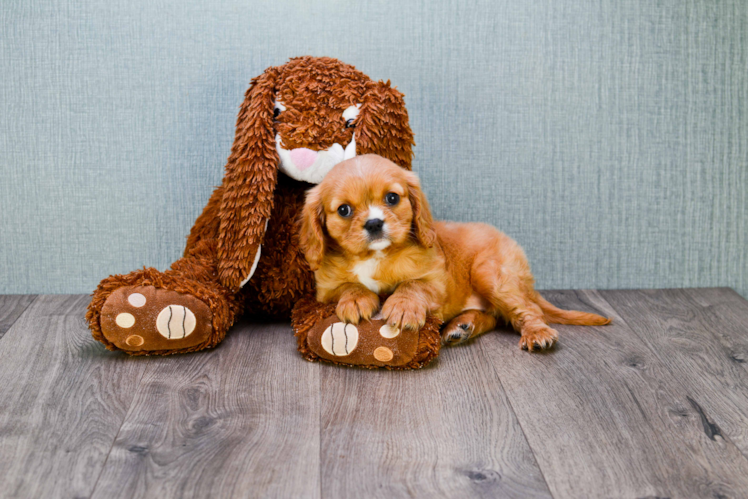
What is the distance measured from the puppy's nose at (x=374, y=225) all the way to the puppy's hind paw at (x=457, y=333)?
1.53 feet

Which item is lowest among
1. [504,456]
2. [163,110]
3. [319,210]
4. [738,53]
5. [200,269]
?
[504,456]

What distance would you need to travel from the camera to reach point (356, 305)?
1.94m

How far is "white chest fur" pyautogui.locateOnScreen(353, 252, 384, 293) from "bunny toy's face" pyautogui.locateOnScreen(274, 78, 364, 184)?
29cm

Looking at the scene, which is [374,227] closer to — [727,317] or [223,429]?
[223,429]

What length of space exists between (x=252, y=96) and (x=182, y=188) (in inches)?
24.1

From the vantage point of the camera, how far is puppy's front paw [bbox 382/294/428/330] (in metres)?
1.89

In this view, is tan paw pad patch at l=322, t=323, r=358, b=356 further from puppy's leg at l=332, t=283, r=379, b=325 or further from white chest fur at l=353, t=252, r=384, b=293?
white chest fur at l=353, t=252, r=384, b=293

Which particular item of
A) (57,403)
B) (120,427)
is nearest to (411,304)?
(120,427)

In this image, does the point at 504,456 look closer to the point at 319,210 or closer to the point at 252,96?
the point at 319,210

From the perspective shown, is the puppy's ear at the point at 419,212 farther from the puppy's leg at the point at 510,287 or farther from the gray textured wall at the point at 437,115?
the gray textured wall at the point at 437,115

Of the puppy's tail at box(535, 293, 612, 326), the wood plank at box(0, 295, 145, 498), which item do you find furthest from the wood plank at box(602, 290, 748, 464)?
the wood plank at box(0, 295, 145, 498)

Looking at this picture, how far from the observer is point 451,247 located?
7.24 feet

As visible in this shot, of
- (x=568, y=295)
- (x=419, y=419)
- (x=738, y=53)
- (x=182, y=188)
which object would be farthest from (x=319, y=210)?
(x=738, y=53)

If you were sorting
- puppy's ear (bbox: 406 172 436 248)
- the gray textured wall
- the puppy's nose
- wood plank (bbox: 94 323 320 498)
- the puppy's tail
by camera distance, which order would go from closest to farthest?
wood plank (bbox: 94 323 320 498) < the puppy's nose < puppy's ear (bbox: 406 172 436 248) < the puppy's tail < the gray textured wall
